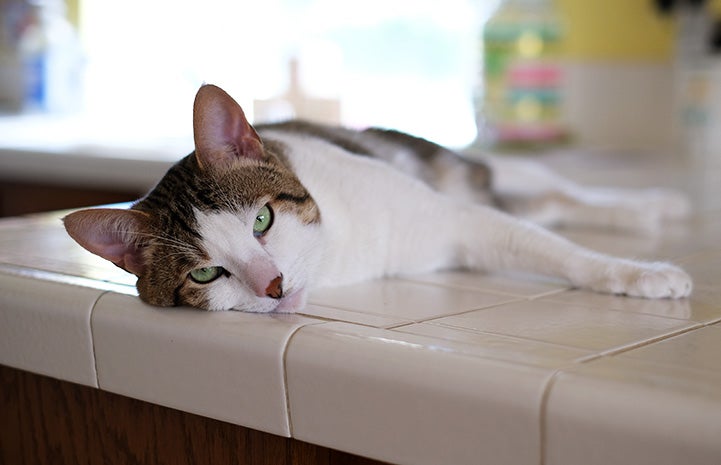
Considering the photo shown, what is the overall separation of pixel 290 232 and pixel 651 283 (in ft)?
1.41

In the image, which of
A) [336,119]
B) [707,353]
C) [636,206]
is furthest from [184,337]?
[336,119]

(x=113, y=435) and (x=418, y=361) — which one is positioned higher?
(x=418, y=361)

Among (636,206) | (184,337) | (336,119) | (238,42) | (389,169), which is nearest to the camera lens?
(184,337)

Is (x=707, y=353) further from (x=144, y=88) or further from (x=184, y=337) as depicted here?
(x=144, y=88)

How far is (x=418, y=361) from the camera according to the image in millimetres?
737

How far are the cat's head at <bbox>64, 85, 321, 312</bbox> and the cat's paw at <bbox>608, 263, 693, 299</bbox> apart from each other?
0.37m

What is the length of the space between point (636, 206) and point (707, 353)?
1004 mm

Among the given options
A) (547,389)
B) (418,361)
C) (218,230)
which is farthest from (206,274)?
(547,389)

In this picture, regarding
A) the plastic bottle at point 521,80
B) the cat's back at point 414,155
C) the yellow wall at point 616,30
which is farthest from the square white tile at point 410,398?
the yellow wall at point 616,30

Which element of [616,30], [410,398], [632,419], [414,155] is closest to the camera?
[632,419]

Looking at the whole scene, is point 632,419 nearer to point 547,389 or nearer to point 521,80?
point 547,389

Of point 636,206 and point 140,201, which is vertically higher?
point 140,201

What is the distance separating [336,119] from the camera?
3338mm

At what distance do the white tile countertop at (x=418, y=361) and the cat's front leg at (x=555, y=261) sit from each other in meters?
0.03
